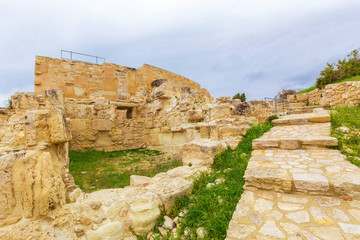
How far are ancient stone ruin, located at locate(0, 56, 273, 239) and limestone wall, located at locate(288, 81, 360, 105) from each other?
5.30 meters

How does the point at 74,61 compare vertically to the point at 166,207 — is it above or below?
above

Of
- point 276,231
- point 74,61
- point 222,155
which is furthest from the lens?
point 74,61

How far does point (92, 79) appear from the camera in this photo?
382 inches

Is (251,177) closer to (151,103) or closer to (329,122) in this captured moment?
Result: (329,122)

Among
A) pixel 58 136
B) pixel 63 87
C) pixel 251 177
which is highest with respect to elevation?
pixel 63 87

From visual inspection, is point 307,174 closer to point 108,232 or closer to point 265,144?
point 265,144

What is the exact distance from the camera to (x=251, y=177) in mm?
2125

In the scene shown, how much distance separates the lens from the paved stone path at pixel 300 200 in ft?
4.70

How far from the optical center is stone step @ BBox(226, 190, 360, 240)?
54.8 inches

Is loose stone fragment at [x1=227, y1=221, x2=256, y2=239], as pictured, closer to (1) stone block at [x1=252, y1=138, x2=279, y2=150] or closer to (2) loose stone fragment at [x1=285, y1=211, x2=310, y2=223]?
(2) loose stone fragment at [x1=285, y1=211, x2=310, y2=223]

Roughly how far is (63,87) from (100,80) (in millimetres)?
1884

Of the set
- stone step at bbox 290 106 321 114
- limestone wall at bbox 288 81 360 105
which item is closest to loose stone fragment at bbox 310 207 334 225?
limestone wall at bbox 288 81 360 105

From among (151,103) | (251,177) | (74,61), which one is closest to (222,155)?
(251,177)

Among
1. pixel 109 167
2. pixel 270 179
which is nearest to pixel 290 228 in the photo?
pixel 270 179
